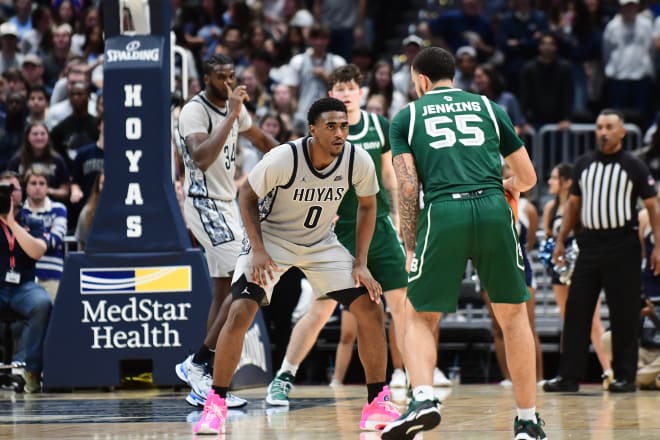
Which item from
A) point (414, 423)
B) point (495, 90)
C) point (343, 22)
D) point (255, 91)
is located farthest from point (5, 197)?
point (343, 22)

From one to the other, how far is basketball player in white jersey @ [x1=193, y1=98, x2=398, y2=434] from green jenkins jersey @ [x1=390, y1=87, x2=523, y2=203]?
0.70 m

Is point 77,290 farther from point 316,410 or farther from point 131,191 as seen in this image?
point 316,410

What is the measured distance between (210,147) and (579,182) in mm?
3859

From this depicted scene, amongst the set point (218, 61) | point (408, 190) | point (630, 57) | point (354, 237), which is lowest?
point (354, 237)

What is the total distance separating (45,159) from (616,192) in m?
6.16

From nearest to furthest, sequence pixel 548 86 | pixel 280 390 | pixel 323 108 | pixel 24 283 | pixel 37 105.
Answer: pixel 323 108
pixel 280 390
pixel 24 283
pixel 37 105
pixel 548 86

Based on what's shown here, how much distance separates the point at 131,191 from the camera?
10703mm

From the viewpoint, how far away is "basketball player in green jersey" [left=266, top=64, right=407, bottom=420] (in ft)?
30.0

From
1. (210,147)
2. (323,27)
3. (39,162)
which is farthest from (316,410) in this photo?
Result: (323,27)

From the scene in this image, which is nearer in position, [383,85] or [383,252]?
[383,252]

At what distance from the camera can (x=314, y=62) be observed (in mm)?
16906

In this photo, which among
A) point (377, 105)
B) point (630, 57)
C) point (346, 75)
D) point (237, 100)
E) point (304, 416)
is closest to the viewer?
point (304, 416)

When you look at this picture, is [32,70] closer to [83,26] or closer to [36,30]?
[83,26]

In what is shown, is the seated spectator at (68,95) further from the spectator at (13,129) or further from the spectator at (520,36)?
the spectator at (520,36)
